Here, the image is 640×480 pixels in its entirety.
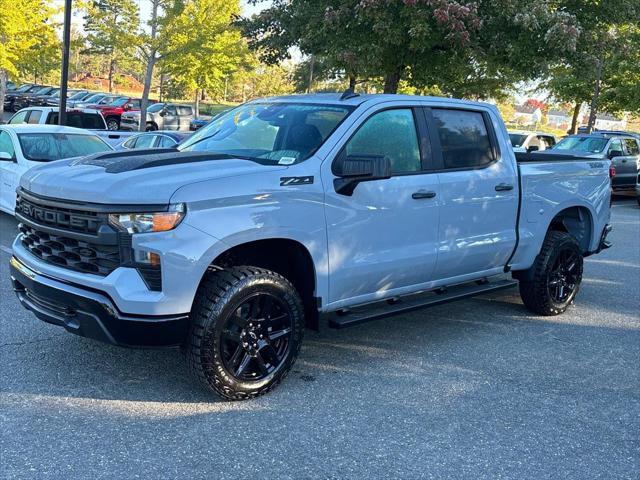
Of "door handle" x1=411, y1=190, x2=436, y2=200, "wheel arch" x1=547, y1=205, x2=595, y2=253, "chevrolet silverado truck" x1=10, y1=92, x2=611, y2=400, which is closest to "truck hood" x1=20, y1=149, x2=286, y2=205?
"chevrolet silverado truck" x1=10, y1=92, x2=611, y2=400

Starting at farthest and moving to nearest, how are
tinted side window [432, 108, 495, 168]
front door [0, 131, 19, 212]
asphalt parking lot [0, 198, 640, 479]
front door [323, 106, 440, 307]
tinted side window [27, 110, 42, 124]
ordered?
tinted side window [27, 110, 42, 124]
front door [0, 131, 19, 212]
tinted side window [432, 108, 495, 168]
front door [323, 106, 440, 307]
asphalt parking lot [0, 198, 640, 479]

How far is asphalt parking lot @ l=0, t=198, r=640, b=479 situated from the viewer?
340 centimetres

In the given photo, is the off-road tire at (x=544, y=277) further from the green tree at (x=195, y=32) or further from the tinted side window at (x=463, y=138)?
the green tree at (x=195, y=32)

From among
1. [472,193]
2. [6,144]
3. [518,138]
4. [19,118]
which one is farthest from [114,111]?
[472,193]

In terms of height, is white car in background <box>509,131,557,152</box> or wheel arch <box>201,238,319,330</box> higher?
white car in background <box>509,131,557,152</box>

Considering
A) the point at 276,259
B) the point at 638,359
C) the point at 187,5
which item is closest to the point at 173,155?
the point at 276,259

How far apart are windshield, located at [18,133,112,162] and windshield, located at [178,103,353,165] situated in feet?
16.0

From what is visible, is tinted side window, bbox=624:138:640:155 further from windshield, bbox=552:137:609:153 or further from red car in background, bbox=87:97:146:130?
red car in background, bbox=87:97:146:130

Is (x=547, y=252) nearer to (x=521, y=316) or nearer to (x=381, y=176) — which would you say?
(x=521, y=316)

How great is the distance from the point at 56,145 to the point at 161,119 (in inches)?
845

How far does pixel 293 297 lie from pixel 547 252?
2993 mm

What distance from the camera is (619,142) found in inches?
720

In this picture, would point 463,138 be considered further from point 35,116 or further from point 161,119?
point 161,119

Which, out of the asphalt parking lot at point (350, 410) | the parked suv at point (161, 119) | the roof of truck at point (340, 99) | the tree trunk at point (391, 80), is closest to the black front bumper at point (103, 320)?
the asphalt parking lot at point (350, 410)
